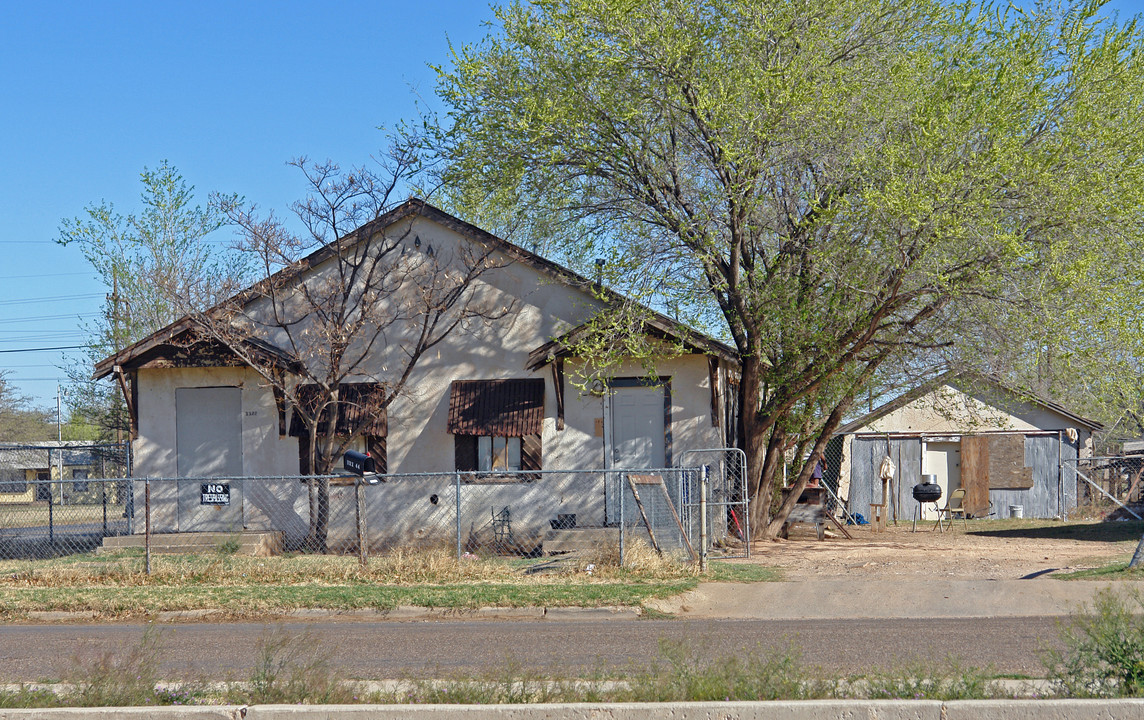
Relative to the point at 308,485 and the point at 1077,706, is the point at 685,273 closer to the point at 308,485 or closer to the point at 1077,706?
the point at 308,485

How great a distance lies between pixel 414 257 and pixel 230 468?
5200mm

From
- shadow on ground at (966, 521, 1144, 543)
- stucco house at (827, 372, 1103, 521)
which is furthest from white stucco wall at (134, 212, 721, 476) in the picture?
stucco house at (827, 372, 1103, 521)

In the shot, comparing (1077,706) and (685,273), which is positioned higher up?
(685,273)

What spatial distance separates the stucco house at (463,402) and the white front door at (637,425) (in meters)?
0.02

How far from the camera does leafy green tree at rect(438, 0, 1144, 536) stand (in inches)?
595

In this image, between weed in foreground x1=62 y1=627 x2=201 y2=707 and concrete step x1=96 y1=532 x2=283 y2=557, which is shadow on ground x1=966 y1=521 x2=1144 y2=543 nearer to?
concrete step x1=96 y1=532 x2=283 y2=557

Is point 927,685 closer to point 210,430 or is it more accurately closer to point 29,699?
point 29,699

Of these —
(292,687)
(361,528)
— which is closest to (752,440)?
(361,528)

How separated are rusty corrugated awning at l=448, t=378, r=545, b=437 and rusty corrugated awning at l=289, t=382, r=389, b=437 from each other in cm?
131

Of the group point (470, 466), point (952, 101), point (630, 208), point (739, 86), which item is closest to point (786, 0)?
point (739, 86)

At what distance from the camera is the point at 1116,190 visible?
15023 millimetres

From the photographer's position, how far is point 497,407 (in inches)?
730

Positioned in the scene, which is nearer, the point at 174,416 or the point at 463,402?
the point at 463,402

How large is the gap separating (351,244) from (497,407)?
406cm
